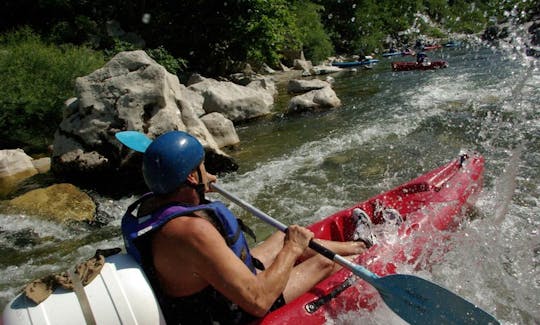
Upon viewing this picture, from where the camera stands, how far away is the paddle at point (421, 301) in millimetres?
2396

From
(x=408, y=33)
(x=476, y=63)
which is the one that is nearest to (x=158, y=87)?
(x=476, y=63)

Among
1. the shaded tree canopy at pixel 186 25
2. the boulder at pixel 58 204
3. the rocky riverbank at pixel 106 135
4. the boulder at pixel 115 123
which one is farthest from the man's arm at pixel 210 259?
the shaded tree canopy at pixel 186 25

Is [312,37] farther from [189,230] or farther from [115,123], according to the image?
[189,230]

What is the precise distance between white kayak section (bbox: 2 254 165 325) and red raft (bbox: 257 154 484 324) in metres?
0.69

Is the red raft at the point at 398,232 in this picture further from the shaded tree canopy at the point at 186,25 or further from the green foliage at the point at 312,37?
the green foliage at the point at 312,37

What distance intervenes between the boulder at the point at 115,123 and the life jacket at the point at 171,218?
413cm

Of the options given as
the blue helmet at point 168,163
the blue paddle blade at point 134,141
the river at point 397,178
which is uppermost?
the blue helmet at point 168,163

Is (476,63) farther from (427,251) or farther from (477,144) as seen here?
(427,251)

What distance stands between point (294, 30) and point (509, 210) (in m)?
13.2

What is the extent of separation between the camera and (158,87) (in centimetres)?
668

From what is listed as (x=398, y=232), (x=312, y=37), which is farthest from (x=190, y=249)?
(x=312, y=37)

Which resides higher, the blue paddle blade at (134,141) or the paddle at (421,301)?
the blue paddle blade at (134,141)

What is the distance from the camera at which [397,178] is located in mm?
5832

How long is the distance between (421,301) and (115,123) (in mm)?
5252
